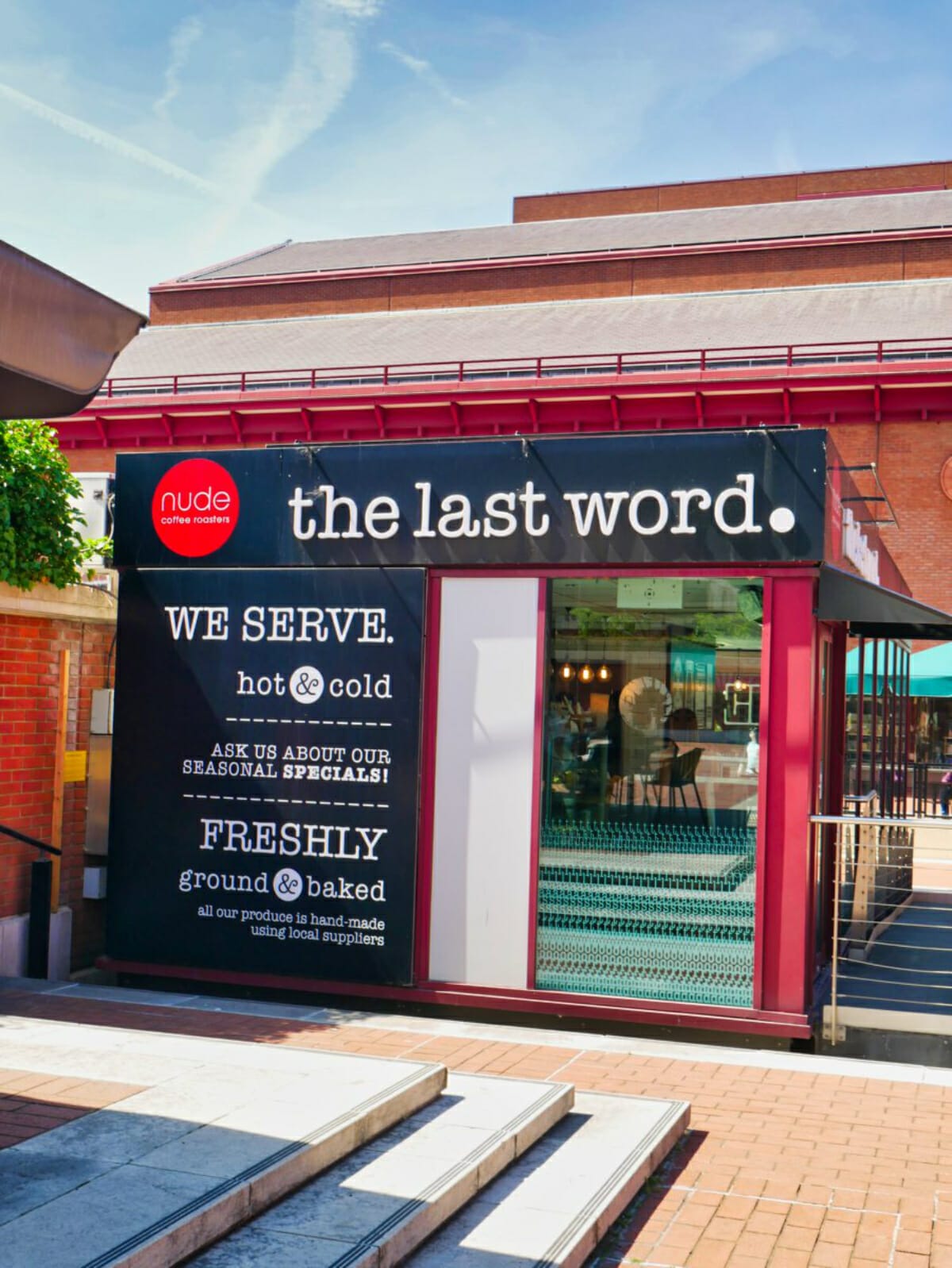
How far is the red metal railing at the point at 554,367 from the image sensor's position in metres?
27.6

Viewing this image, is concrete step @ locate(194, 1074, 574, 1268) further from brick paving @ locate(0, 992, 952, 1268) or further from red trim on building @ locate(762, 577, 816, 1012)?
red trim on building @ locate(762, 577, 816, 1012)

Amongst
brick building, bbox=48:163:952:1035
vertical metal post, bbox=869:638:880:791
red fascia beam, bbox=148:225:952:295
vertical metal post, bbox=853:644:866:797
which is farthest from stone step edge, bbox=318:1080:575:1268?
red fascia beam, bbox=148:225:952:295

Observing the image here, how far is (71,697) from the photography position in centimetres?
896

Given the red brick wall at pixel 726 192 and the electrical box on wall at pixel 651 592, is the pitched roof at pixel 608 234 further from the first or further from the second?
the electrical box on wall at pixel 651 592

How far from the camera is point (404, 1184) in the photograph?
4758 mm

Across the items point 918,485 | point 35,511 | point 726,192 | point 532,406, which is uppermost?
point 726,192

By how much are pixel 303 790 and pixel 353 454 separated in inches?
81.3

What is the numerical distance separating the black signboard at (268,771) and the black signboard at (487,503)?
0.68 feet

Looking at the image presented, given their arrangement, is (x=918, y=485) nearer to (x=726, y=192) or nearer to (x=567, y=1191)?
(x=567, y=1191)

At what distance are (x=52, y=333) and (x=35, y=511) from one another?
4.95 meters

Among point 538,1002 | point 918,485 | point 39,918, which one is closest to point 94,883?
point 39,918

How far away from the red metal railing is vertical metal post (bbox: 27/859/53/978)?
21.7 m

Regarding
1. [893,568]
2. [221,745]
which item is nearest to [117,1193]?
[221,745]

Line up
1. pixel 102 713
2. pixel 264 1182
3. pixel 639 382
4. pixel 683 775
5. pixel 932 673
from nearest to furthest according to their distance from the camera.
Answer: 1. pixel 264 1182
2. pixel 683 775
3. pixel 102 713
4. pixel 932 673
5. pixel 639 382
